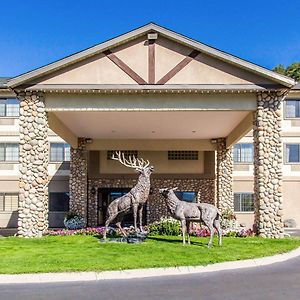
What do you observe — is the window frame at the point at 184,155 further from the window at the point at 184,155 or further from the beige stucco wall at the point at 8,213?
the beige stucco wall at the point at 8,213

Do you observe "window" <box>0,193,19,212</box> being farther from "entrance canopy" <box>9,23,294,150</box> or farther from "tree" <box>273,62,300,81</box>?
"tree" <box>273,62,300,81</box>

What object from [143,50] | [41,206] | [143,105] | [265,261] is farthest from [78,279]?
[143,50]

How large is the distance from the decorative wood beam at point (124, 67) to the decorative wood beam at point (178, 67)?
759 mm

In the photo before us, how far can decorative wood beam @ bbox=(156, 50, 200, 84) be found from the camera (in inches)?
680

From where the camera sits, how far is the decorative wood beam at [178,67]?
17.3 m

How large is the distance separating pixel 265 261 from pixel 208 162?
53.0 feet

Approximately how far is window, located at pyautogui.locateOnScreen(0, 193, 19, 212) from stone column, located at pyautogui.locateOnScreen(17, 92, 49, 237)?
12.3 m

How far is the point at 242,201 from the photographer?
29719 mm

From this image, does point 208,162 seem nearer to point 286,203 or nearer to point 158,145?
point 158,145

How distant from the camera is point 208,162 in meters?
28.0

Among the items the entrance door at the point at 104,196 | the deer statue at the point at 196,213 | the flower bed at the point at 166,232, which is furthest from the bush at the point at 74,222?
the deer statue at the point at 196,213

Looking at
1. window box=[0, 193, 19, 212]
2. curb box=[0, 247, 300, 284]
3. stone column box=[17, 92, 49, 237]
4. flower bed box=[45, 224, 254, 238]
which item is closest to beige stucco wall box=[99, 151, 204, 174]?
window box=[0, 193, 19, 212]

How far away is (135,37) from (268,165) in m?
7.17

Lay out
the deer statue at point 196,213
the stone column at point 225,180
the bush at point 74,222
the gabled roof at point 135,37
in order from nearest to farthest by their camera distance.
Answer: the deer statue at point 196,213 → the gabled roof at point 135,37 → the bush at point 74,222 → the stone column at point 225,180
